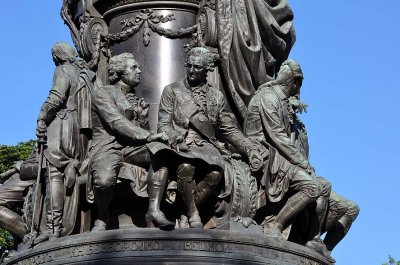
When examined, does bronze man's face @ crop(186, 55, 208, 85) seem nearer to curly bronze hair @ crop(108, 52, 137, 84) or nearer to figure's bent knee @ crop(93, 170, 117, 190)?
curly bronze hair @ crop(108, 52, 137, 84)

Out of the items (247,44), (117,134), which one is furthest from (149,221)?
(247,44)

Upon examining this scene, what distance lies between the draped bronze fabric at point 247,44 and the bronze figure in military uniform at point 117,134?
4.71ft

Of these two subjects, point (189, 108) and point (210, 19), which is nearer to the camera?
point (189, 108)

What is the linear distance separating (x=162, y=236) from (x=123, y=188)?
3.45 ft

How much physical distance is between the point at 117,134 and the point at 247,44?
8.68 feet

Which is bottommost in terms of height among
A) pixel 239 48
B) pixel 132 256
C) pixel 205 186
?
pixel 132 256

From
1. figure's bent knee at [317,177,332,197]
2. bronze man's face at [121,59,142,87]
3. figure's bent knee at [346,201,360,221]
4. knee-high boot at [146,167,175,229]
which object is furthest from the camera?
figure's bent knee at [346,201,360,221]

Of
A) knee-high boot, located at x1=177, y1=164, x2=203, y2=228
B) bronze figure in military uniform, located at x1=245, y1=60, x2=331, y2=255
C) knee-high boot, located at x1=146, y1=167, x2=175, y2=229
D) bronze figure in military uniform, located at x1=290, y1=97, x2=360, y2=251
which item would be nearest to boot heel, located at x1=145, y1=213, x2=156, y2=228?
knee-high boot, located at x1=146, y1=167, x2=175, y2=229

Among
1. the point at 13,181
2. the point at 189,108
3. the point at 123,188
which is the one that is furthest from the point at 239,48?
the point at 13,181

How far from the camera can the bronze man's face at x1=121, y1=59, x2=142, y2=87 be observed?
616 inches

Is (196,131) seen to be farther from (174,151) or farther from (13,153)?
(13,153)

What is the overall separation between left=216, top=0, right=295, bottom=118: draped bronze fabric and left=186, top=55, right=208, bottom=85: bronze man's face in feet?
2.79

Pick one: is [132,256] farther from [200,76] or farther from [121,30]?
[121,30]

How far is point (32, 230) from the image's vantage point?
49.9 feet
